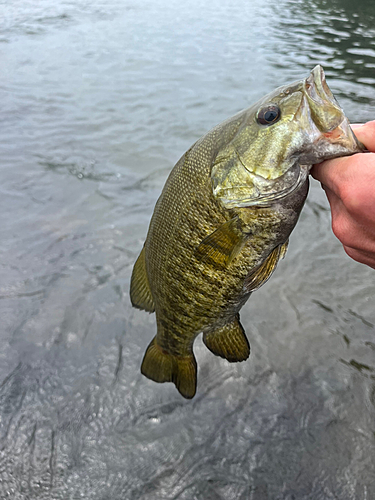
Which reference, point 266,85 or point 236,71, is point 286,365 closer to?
point 266,85

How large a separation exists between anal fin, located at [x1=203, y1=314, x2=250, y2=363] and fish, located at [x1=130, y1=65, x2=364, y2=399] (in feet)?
0.35

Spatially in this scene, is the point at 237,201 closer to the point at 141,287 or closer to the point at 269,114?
the point at 269,114

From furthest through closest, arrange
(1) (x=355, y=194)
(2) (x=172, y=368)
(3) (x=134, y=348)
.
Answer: (3) (x=134, y=348), (2) (x=172, y=368), (1) (x=355, y=194)

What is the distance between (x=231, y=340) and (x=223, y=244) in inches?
28.3

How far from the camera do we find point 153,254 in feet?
7.20

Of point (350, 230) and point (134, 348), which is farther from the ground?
point (350, 230)

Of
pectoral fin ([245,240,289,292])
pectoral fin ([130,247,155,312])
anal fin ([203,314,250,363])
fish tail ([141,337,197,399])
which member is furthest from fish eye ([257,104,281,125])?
fish tail ([141,337,197,399])

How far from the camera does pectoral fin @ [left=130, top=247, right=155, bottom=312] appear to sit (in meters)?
2.41

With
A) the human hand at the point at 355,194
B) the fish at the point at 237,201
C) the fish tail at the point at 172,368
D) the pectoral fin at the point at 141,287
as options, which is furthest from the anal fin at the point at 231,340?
the human hand at the point at 355,194

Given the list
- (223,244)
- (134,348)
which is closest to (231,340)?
(223,244)

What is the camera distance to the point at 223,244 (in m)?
1.93

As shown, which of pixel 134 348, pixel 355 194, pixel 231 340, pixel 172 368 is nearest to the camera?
pixel 355 194

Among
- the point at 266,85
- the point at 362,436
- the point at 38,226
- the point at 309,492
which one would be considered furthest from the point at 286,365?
the point at 266,85

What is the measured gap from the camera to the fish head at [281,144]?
1.72 m
